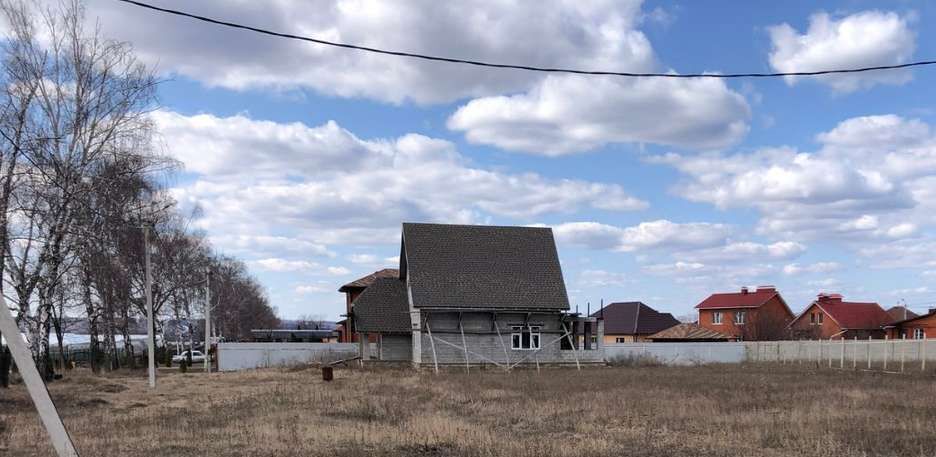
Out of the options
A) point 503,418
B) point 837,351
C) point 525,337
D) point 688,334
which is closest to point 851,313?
point 688,334

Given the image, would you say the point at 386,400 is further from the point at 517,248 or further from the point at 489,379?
the point at 517,248

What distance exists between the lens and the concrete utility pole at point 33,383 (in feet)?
30.6

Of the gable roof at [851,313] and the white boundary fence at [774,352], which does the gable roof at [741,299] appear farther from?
the white boundary fence at [774,352]

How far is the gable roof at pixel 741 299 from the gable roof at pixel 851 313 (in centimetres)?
449

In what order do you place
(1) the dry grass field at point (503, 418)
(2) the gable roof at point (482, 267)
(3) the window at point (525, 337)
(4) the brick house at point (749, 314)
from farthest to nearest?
1. (4) the brick house at point (749, 314)
2. (3) the window at point (525, 337)
3. (2) the gable roof at point (482, 267)
4. (1) the dry grass field at point (503, 418)

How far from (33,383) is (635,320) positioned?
250ft

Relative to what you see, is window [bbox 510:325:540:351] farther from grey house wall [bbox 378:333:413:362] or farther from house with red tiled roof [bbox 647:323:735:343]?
house with red tiled roof [bbox 647:323:735:343]

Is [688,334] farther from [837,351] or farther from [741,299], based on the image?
[741,299]

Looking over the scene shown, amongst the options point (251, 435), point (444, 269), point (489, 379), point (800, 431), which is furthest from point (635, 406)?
point (444, 269)

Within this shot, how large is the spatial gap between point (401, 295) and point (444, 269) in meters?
3.90

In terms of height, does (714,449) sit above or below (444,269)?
below

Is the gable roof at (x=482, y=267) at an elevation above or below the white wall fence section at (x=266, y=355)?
above

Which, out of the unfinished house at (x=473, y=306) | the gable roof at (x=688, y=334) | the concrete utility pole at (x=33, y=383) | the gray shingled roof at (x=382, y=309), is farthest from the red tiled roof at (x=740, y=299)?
the concrete utility pole at (x=33, y=383)

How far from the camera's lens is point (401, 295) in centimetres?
4675
